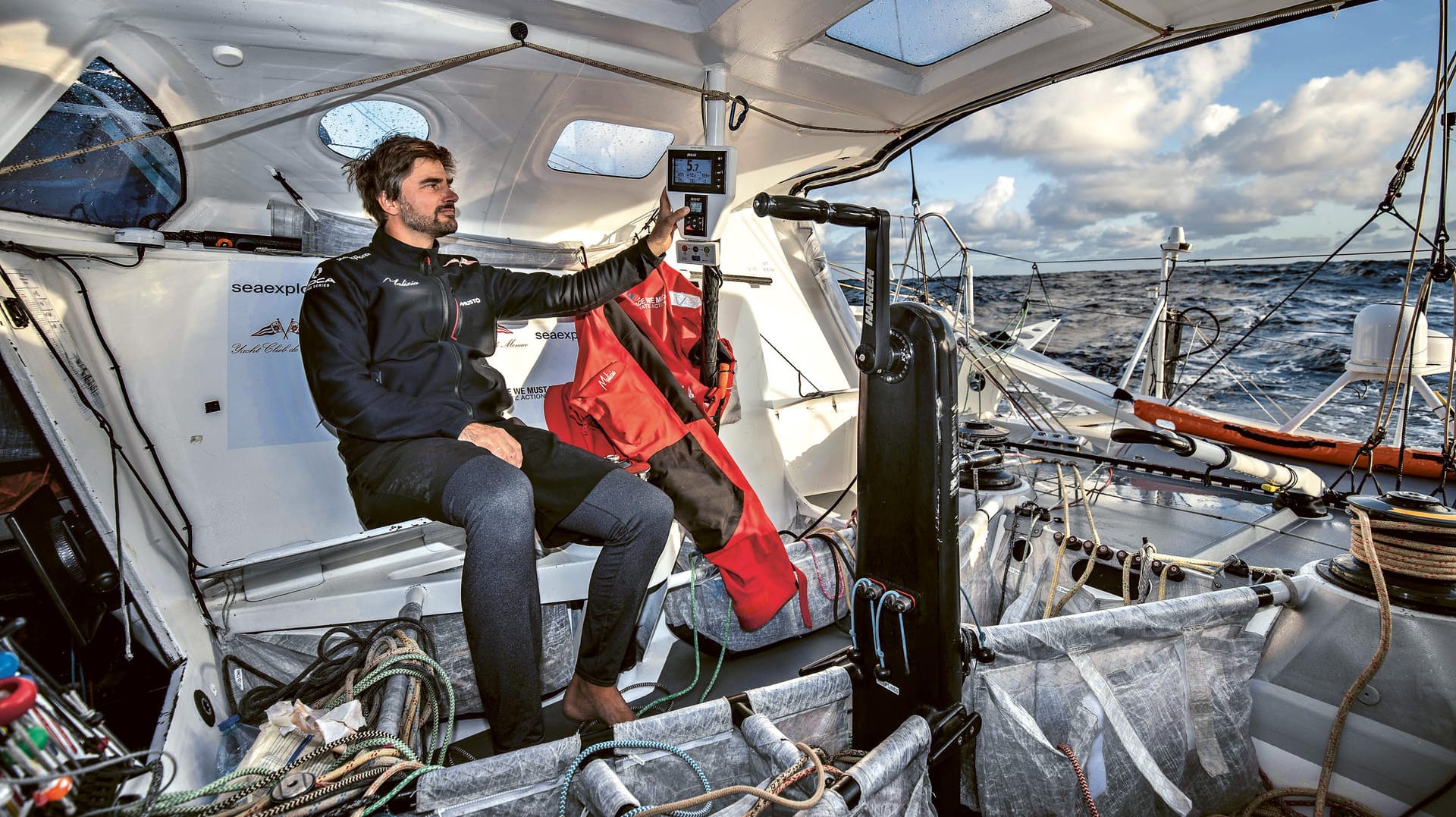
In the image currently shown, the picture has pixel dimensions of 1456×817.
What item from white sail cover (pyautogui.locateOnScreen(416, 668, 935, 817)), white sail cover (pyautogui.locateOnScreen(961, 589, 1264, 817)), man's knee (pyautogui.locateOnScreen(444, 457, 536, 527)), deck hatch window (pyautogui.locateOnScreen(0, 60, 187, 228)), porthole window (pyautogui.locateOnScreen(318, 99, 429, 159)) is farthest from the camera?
porthole window (pyautogui.locateOnScreen(318, 99, 429, 159))

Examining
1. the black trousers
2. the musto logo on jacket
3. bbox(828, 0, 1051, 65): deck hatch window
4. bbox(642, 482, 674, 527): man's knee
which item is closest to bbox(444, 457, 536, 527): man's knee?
the black trousers

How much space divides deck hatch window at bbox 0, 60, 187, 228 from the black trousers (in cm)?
115

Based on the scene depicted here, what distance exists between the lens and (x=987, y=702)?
4.52 ft

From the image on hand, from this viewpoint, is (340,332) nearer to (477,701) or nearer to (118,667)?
(118,667)

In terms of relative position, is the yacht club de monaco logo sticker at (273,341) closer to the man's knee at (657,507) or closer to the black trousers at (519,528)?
the black trousers at (519,528)

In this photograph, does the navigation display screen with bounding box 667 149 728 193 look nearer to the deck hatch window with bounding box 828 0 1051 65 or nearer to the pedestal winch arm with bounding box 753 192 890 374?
the deck hatch window with bounding box 828 0 1051 65

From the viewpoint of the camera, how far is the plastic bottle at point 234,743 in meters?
1.57

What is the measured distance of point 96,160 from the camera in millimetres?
1900

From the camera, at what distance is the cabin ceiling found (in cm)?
165

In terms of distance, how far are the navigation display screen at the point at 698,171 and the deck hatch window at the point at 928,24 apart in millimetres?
545

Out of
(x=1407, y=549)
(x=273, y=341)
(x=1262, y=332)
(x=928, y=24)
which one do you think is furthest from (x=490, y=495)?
(x=1262, y=332)

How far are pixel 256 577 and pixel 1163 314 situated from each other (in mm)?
5629

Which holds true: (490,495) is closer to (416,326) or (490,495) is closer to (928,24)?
(416,326)

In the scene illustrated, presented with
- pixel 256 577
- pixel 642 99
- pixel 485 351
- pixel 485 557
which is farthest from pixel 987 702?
pixel 642 99
